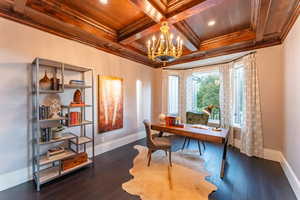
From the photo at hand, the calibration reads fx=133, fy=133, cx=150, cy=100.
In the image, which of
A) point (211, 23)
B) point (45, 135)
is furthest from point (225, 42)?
point (45, 135)

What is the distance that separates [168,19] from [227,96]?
9.65ft

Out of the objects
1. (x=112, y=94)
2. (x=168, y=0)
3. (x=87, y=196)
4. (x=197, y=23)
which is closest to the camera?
(x=87, y=196)

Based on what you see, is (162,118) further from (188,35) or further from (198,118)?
(188,35)

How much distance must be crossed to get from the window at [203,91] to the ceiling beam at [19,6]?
444 centimetres

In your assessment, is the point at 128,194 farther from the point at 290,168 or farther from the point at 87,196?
the point at 290,168

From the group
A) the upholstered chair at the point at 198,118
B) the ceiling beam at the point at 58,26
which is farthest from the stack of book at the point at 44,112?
the upholstered chair at the point at 198,118

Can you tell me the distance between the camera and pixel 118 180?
2242 mm

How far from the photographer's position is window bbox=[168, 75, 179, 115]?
5.06 m

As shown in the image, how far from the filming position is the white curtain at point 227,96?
12.6 ft

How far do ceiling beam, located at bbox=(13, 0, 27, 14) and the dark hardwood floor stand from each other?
2.65 m

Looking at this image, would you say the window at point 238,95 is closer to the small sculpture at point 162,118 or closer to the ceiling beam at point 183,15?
the small sculpture at point 162,118

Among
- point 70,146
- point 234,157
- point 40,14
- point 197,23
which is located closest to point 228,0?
point 197,23

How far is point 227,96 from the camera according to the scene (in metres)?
3.95

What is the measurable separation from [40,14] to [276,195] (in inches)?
174
